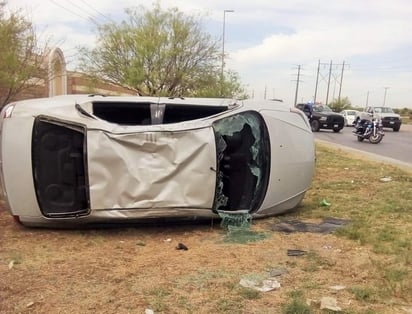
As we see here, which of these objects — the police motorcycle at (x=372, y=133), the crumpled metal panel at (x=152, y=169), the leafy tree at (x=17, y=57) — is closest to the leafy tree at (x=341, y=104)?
the police motorcycle at (x=372, y=133)

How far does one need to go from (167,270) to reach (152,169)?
57.8 inches

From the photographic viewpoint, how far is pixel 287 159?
6496 mm

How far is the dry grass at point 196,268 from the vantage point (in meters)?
3.87

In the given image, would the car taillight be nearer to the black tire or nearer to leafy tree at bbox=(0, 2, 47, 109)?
leafy tree at bbox=(0, 2, 47, 109)

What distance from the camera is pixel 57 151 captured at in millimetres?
5793

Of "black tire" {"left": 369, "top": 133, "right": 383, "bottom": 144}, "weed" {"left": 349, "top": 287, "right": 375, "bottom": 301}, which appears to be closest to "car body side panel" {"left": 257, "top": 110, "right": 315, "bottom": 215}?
"weed" {"left": 349, "top": 287, "right": 375, "bottom": 301}

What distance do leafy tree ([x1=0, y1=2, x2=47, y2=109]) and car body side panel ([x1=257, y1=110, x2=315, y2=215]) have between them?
7.26 meters

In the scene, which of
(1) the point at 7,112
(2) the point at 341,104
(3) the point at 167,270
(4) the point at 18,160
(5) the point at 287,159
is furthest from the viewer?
(2) the point at 341,104

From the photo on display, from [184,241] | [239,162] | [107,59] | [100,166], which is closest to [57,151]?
[100,166]

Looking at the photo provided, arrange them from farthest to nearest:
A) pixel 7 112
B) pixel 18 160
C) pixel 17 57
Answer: pixel 17 57 < pixel 7 112 < pixel 18 160

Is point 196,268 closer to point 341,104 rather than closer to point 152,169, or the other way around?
point 152,169

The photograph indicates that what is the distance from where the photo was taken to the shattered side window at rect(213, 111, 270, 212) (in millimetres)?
6340

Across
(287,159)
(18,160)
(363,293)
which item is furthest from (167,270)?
(287,159)

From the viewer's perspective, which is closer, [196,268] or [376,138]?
[196,268]
